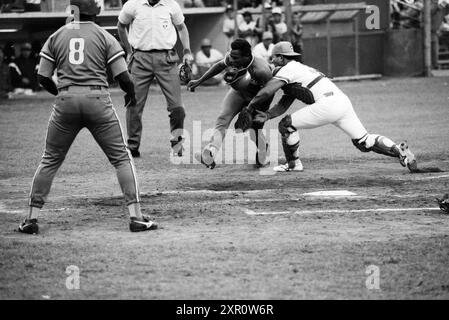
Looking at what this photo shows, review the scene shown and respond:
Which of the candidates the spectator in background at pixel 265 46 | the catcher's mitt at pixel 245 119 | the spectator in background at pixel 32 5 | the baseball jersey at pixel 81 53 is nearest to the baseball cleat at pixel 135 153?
the catcher's mitt at pixel 245 119

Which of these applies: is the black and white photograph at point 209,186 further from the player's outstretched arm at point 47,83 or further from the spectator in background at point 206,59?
the spectator in background at point 206,59

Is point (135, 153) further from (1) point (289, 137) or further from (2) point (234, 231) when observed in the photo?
(2) point (234, 231)

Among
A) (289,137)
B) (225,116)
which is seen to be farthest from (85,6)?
(225,116)

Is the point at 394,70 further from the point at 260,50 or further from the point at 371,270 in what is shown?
the point at 371,270

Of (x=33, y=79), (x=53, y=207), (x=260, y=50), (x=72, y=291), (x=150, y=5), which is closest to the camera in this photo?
(x=72, y=291)

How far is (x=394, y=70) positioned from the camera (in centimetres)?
2766

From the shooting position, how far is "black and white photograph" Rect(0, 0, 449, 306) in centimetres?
627

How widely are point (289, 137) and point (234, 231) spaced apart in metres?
3.50

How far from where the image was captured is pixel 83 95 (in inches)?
300

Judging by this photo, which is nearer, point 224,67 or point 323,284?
point 323,284

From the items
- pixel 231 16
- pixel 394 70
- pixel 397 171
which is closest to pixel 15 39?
pixel 231 16

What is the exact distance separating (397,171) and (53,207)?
4.51 metres

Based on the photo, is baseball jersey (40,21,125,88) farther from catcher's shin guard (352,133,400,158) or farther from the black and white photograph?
catcher's shin guard (352,133,400,158)
